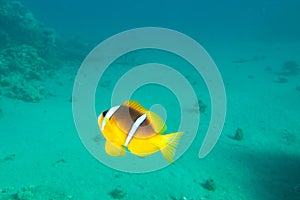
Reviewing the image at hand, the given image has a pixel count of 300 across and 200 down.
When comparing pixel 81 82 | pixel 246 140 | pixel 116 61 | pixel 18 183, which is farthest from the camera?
pixel 116 61

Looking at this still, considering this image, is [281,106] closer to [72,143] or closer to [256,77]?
[256,77]

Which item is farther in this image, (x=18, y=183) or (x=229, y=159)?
(x=229, y=159)

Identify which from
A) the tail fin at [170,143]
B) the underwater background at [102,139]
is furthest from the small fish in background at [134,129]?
the underwater background at [102,139]

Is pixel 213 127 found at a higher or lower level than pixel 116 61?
higher

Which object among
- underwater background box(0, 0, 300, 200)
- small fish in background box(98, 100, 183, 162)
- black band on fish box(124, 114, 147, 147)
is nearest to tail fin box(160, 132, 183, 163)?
small fish in background box(98, 100, 183, 162)

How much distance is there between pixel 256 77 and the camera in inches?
655

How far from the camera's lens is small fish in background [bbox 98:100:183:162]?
1737 mm

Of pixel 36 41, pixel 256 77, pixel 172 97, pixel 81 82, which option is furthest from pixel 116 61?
pixel 256 77

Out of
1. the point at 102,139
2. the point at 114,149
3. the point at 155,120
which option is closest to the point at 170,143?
the point at 155,120

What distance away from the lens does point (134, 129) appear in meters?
1.74

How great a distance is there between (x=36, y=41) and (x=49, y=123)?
9726mm

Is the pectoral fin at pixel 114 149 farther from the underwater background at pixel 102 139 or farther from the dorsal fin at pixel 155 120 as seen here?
the underwater background at pixel 102 139

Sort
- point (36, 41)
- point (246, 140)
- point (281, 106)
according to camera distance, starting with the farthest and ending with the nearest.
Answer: point (36, 41) < point (281, 106) < point (246, 140)

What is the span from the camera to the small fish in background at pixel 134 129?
1.74 metres
